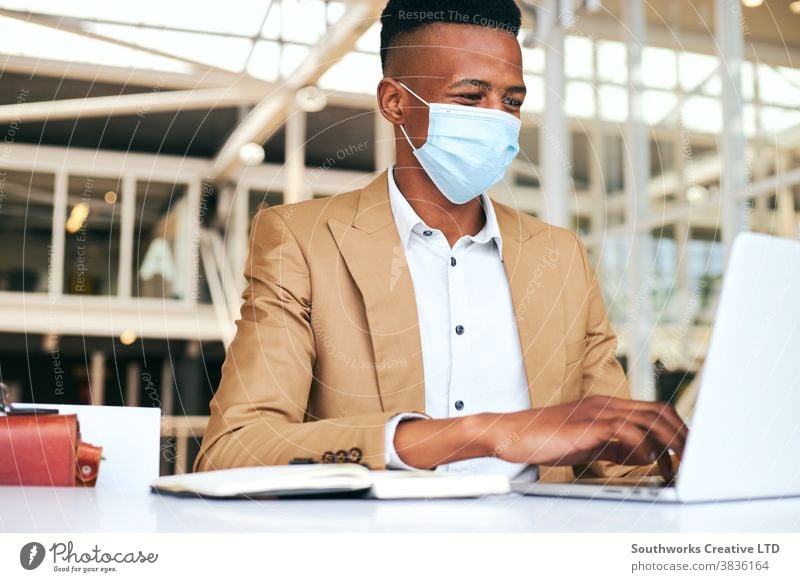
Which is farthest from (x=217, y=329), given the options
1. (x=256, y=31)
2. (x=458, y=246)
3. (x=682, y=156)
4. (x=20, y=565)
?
(x=20, y=565)

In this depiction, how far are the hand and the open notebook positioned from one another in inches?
4.5

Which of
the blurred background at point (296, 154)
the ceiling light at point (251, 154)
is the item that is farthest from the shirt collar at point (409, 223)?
the ceiling light at point (251, 154)

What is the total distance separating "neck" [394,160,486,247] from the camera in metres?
1.47

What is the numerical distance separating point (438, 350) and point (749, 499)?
57 cm

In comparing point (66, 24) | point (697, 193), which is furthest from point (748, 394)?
point (66, 24)

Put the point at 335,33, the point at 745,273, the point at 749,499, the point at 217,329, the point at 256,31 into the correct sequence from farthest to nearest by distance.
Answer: the point at 217,329
the point at 256,31
the point at 335,33
the point at 749,499
the point at 745,273

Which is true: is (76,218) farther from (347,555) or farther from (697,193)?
A: (347,555)

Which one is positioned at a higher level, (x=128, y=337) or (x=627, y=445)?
(x=128, y=337)

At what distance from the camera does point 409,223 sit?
4.67 feet

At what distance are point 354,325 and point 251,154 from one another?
5246 millimetres

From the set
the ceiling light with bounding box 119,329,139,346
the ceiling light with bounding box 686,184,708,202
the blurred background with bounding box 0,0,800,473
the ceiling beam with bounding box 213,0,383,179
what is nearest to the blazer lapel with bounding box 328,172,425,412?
the blurred background with bounding box 0,0,800,473

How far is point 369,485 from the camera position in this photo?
82 centimetres

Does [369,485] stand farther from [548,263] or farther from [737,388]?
[548,263]

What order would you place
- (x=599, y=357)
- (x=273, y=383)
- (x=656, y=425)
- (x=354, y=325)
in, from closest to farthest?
1. (x=656, y=425)
2. (x=273, y=383)
3. (x=354, y=325)
4. (x=599, y=357)
